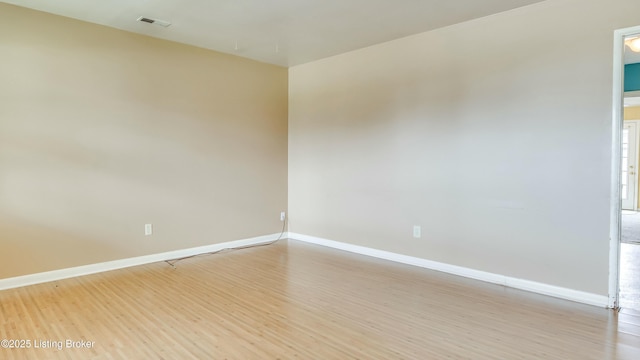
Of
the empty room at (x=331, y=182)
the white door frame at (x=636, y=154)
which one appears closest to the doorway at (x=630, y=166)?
the white door frame at (x=636, y=154)

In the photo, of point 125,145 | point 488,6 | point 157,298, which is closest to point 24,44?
point 125,145

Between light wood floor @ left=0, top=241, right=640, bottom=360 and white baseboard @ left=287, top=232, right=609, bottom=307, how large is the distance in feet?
0.34

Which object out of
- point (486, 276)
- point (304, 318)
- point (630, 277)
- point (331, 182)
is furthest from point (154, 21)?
point (630, 277)

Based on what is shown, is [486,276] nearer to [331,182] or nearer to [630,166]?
[331,182]

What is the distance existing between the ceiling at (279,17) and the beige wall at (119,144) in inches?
12.0

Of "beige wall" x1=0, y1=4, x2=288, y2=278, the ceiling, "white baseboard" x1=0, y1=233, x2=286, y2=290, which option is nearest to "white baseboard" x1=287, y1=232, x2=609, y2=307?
"white baseboard" x1=0, y1=233, x2=286, y2=290

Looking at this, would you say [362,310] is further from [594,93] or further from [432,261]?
[594,93]

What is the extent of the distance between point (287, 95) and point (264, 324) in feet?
12.1

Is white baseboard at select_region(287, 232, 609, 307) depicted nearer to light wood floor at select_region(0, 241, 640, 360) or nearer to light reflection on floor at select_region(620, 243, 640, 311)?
light wood floor at select_region(0, 241, 640, 360)

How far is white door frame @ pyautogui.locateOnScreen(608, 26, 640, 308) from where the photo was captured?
111 inches

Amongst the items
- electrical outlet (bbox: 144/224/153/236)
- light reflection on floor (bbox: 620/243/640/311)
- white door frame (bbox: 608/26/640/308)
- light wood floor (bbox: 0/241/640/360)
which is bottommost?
light wood floor (bbox: 0/241/640/360)

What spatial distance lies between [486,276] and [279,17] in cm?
314

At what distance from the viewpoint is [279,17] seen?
3.50 meters

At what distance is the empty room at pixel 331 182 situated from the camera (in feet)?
8.40
